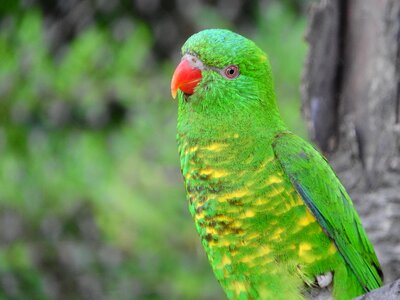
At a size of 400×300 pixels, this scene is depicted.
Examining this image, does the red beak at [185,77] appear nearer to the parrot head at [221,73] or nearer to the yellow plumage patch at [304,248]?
the parrot head at [221,73]

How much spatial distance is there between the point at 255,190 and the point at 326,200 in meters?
0.26

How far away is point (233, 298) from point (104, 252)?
7.43 feet

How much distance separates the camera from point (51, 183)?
4016 mm

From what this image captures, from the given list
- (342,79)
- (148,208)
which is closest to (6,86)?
(148,208)

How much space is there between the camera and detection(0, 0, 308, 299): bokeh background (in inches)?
153

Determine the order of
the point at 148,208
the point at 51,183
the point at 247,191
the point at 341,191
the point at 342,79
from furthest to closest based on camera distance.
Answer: the point at 51,183, the point at 148,208, the point at 342,79, the point at 341,191, the point at 247,191

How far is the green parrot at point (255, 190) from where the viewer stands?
2.22m

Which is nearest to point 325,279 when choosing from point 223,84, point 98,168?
point 223,84

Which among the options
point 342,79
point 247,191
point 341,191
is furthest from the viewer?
point 342,79

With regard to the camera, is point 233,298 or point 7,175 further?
point 7,175

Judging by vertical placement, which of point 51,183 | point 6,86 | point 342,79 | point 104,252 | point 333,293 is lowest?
point 104,252

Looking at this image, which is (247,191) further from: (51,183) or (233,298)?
(51,183)

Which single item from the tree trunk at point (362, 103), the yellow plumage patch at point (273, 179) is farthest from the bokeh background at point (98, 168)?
the yellow plumage patch at point (273, 179)

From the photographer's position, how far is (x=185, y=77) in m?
2.32
